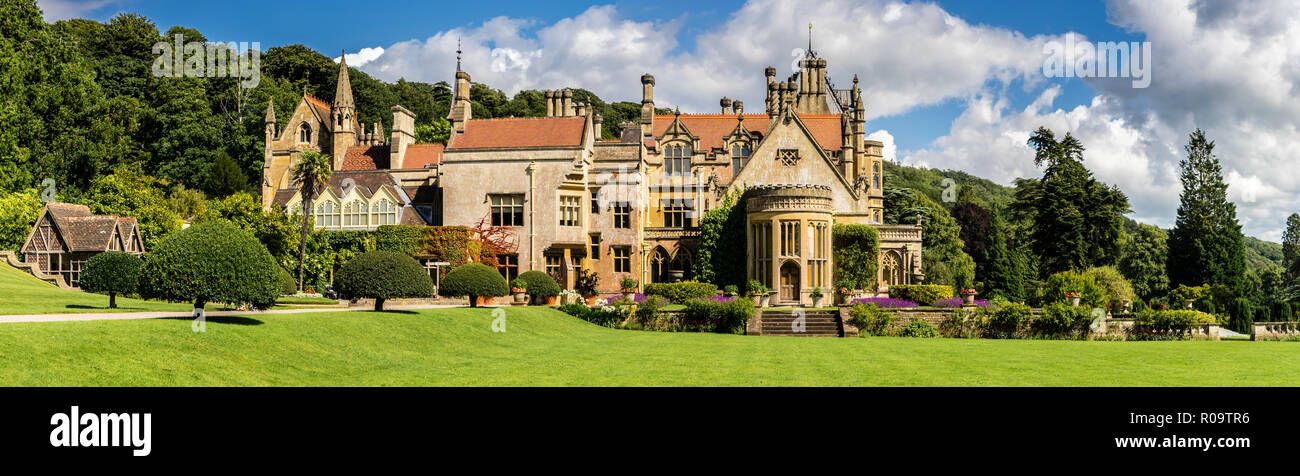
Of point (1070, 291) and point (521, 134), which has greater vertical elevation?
point (521, 134)

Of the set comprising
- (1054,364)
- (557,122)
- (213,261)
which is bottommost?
(1054,364)

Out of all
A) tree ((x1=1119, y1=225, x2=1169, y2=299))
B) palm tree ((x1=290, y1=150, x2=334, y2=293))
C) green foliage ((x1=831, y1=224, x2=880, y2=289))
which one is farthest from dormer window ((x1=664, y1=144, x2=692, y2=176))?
tree ((x1=1119, y1=225, x2=1169, y2=299))

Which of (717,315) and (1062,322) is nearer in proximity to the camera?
(1062,322)

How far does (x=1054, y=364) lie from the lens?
2198 cm

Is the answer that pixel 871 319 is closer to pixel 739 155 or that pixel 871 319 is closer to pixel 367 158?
pixel 739 155

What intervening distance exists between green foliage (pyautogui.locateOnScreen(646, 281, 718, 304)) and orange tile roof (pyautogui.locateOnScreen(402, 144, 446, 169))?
22.2 metres

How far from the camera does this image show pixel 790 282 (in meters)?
42.7

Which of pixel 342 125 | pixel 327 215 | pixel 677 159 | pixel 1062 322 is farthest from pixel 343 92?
pixel 1062 322

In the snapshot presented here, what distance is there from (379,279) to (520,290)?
33.8 ft

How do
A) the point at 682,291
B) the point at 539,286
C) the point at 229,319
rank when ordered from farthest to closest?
the point at 682,291 < the point at 539,286 < the point at 229,319

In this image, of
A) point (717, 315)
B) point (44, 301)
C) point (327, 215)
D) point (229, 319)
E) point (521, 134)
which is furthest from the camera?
point (327, 215)
